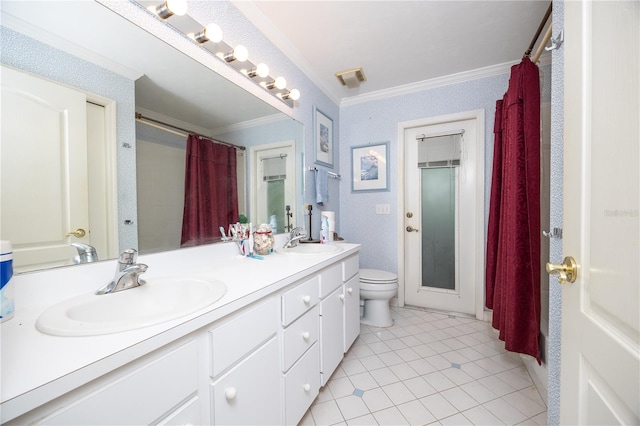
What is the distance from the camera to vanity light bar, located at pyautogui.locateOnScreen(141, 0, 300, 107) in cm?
102

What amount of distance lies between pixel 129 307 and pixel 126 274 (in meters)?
0.10

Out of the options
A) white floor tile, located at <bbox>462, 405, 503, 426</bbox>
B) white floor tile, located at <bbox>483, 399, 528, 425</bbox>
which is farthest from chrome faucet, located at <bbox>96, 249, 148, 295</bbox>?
white floor tile, located at <bbox>483, 399, 528, 425</bbox>

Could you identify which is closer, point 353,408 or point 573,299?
point 573,299

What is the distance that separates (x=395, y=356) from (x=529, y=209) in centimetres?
126

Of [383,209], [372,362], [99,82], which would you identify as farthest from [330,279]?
[383,209]

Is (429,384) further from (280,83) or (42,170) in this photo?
(280,83)

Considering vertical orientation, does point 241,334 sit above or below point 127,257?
below

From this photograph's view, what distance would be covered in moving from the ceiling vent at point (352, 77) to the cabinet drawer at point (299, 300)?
5.95 feet

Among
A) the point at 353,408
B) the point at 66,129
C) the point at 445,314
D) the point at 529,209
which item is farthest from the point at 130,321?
the point at 445,314

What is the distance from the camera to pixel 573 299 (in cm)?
61

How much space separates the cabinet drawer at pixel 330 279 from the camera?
1.28 meters

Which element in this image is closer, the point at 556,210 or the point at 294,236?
the point at 556,210

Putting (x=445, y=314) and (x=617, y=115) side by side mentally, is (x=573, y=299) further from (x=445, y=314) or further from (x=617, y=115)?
(x=445, y=314)

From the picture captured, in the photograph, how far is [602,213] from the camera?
510 millimetres
